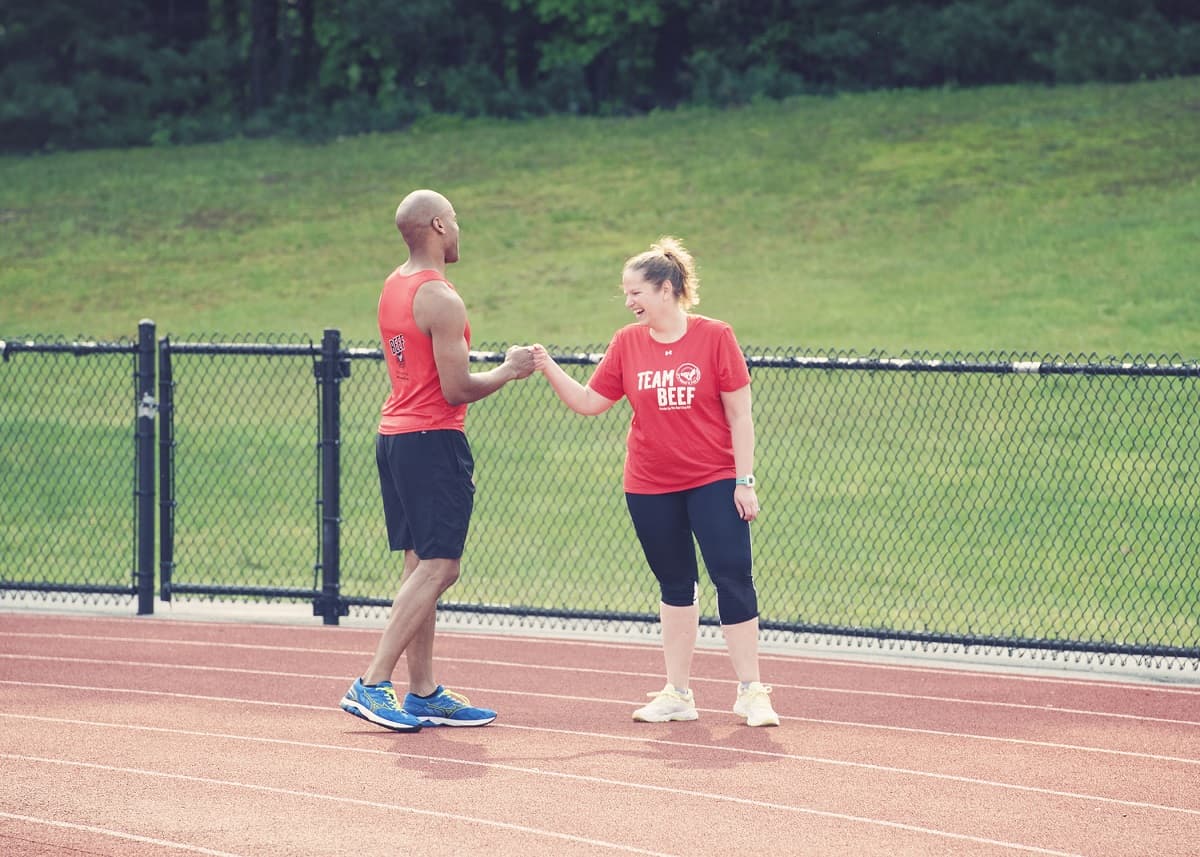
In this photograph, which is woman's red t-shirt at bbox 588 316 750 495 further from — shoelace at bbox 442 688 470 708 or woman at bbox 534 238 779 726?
shoelace at bbox 442 688 470 708

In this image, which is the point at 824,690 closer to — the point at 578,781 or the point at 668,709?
the point at 668,709

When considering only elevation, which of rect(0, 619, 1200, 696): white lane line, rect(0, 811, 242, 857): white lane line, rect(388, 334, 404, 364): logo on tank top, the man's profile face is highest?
the man's profile face

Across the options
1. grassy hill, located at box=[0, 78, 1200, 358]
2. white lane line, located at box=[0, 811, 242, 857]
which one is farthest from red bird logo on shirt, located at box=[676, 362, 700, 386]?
grassy hill, located at box=[0, 78, 1200, 358]

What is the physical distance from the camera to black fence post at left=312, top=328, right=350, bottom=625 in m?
A: 9.54

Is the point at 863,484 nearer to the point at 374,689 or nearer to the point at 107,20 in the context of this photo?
the point at 374,689

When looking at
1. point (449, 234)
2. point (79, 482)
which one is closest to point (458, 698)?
point (449, 234)

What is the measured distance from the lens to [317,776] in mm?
6223

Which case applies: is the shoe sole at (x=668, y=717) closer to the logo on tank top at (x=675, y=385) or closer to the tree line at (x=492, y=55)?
the logo on tank top at (x=675, y=385)

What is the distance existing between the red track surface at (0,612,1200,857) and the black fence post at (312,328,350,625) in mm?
756

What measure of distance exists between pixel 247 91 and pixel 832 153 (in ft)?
70.7

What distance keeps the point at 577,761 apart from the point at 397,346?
1.78 meters

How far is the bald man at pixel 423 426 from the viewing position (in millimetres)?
6668

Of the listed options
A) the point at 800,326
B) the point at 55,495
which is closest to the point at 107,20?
the point at 800,326

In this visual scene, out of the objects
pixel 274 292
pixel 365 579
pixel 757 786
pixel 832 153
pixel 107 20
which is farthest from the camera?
pixel 107 20
